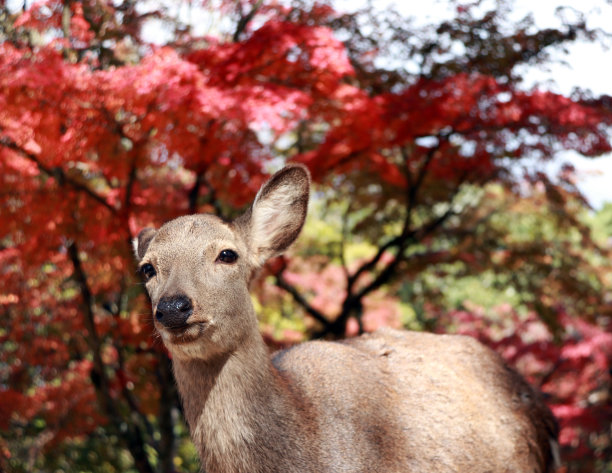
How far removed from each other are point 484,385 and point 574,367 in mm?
6832

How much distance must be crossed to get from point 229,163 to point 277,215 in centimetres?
390

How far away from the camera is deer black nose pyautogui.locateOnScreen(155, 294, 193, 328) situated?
282 centimetres

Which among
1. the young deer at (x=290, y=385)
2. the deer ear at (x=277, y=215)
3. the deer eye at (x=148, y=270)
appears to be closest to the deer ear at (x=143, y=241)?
the young deer at (x=290, y=385)

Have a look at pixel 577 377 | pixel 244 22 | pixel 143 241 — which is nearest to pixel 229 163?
pixel 244 22

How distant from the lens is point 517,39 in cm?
724

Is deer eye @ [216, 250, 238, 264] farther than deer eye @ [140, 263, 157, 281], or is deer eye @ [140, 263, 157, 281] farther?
deer eye @ [140, 263, 157, 281]

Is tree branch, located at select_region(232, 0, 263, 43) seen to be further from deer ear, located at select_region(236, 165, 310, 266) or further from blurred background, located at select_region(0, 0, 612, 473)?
deer ear, located at select_region(236, 165, 310, 266)

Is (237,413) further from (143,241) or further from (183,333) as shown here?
(143,241)

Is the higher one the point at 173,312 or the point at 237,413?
the point at 173,312

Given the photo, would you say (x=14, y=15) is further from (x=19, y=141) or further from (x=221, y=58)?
(x=221, y=58)

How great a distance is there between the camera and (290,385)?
3.44 meters

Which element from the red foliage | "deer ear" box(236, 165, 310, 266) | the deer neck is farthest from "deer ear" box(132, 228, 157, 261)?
the red foliage

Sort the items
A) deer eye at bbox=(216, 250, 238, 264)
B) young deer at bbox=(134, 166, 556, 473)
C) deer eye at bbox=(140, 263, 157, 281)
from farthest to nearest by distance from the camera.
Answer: deer eye at bbox=(140, 263, 157, 281)
deer eye at bbox=(216, 250, 238, 264)
young deer at bbox=(134, 166, 556, 473)

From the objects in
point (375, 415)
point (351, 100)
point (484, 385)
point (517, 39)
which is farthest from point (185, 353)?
point (517, 39)
